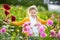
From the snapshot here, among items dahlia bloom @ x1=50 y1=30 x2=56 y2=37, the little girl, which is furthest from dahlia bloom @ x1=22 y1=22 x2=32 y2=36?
dahlia bloom @ x1=50 y1=30 x2=56 y2=37

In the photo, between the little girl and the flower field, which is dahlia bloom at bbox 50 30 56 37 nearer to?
the flower field

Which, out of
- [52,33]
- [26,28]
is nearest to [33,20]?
[26,28]

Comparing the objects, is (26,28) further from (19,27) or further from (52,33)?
(52,33)

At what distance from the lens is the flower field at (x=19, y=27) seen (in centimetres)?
281

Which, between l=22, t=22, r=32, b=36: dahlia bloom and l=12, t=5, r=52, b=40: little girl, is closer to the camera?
l=22, t=22, r=32, b=36: dahlia bloom

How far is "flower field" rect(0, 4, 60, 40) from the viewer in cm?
281

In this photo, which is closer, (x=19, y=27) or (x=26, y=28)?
(x=26, y=28)

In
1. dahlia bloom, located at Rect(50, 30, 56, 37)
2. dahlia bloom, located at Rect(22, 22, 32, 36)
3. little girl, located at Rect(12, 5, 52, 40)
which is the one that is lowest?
dahlia bloom, located at Rect(50, 30, 56, 37)

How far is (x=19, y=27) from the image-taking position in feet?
9.61

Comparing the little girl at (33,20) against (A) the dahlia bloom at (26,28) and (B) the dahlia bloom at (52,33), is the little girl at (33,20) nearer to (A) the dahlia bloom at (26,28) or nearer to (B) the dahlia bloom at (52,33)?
(A) the dahlia bloom at (26,28)

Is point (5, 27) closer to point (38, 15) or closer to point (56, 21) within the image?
point (38, 15)

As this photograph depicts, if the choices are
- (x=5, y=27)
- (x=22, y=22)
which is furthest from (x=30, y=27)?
(x=5, y=27)

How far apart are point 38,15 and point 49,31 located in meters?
0.26

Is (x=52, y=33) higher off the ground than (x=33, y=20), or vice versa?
(x=33, y=20)
